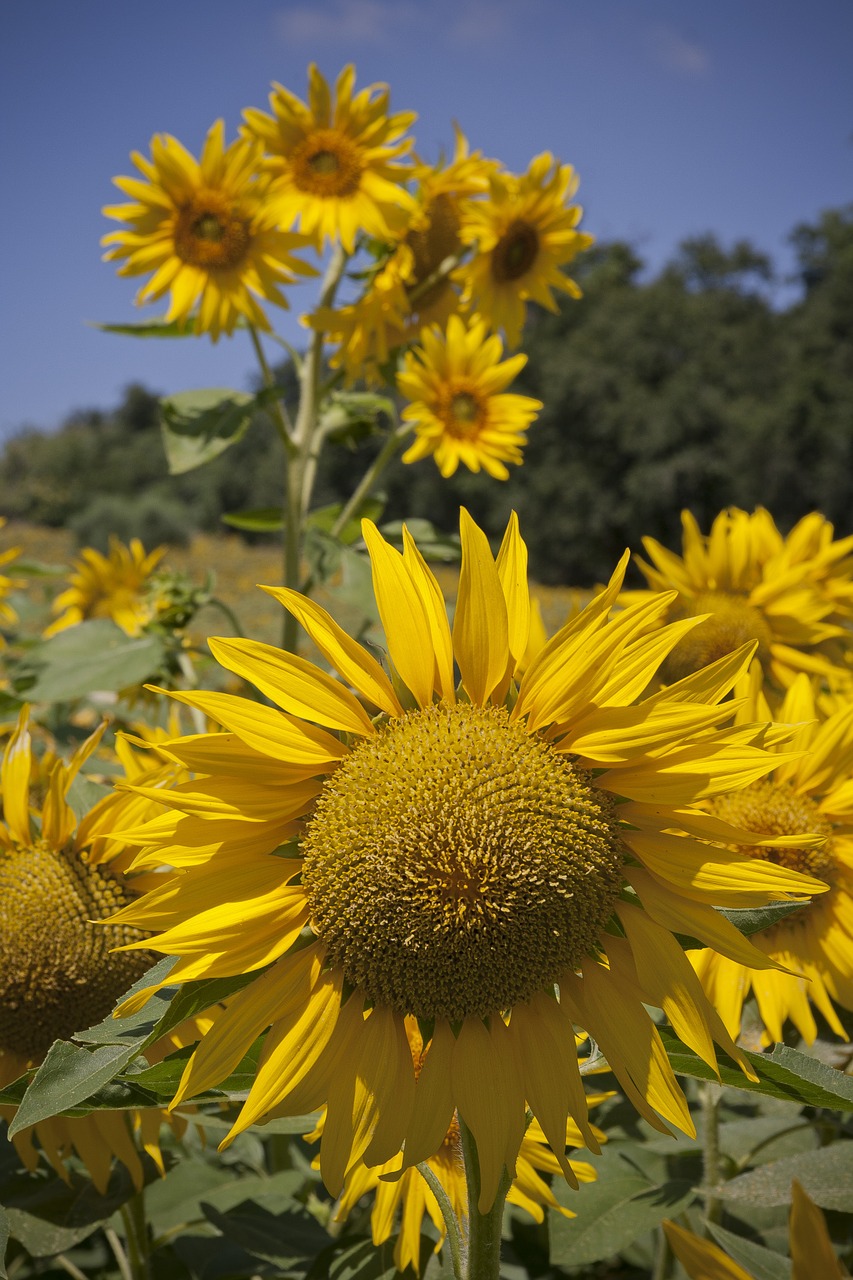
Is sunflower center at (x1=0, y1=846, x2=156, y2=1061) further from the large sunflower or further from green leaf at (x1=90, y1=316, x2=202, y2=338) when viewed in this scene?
green leaf at (x1=90, y1=316, x2=202, y2=338)

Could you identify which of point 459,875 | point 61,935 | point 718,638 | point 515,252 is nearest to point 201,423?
point 515,252

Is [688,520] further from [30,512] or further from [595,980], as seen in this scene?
[30,512]

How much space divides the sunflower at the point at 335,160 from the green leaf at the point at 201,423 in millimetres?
439

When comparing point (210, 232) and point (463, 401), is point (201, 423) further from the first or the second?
point (463, 401)

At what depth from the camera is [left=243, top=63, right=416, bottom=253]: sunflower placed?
2.39 meters

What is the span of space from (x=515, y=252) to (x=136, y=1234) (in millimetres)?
2360

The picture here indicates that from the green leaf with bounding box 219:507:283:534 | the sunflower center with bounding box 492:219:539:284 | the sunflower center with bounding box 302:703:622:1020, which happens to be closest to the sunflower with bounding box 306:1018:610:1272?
the sunflower center with bounding box 302:703:622:1020

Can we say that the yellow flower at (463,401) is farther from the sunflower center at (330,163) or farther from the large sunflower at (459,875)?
the large sunflower at (459,875)

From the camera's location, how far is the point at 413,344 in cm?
276

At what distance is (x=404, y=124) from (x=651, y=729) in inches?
79.2

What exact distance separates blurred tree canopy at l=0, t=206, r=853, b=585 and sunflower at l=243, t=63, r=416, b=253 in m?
23.3

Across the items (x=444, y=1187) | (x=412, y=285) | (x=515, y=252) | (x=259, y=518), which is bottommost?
(x=444, y=1187)

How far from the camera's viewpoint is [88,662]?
95.5 inches

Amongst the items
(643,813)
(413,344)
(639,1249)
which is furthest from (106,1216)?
(413,344)
